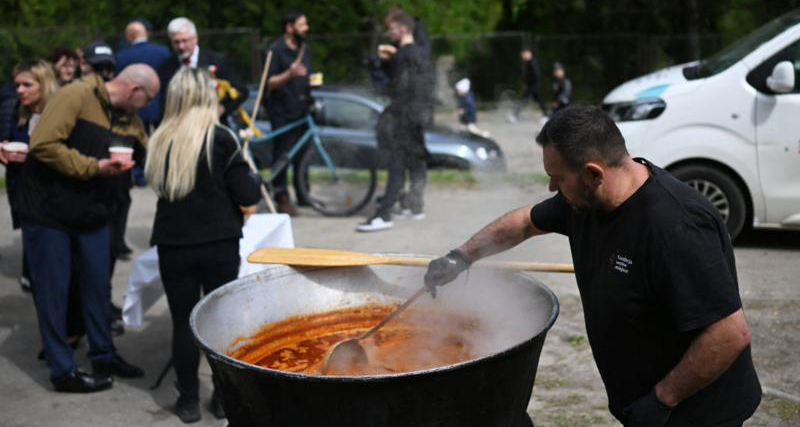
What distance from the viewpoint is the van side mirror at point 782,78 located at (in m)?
7.05

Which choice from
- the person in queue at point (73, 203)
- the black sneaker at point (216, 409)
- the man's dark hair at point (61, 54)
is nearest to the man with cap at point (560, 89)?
the man's dark hair at point (61, 54)

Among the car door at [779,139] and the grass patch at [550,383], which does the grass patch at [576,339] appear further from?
the car door at [779,139]

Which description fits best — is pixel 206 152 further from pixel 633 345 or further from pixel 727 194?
pixel 727 194

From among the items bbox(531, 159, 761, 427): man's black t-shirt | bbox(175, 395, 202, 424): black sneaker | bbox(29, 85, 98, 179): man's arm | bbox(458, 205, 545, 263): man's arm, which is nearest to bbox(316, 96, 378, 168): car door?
bbox(29, 85, 98, 179): man's arm

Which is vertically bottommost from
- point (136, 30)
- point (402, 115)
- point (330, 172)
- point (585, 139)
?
point (330, 172)

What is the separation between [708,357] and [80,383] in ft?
14.1

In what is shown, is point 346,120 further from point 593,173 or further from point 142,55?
point 593,173

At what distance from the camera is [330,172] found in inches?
412

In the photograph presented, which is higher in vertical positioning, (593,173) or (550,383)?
(593,173)

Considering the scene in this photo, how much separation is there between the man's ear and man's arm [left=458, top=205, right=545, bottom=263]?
773 mm

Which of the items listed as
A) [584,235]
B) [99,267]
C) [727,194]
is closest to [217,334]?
[584,235]

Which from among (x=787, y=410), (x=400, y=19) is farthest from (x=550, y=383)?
(x=400, y=19)

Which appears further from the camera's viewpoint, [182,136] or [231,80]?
[231,80]

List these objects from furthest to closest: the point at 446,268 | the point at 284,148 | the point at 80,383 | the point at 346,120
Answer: the point at 346,120 < the point at 284,148 < the point at 80,383 < the point at 446,268
